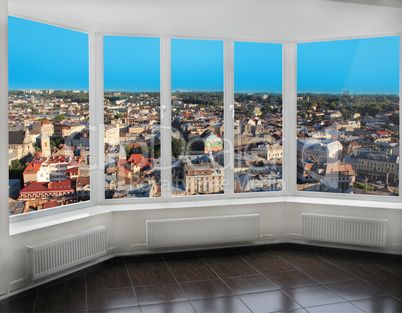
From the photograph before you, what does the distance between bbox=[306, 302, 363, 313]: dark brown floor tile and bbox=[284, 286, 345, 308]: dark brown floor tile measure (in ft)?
0.20

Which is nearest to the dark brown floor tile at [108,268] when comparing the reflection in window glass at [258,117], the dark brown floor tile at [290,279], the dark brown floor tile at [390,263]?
the dark brown floor tile at [290,279]

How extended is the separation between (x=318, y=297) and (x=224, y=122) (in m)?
2.49

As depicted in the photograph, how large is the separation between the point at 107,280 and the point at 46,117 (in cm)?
191

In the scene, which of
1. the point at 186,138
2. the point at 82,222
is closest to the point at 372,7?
the point at 186,138

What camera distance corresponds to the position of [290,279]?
407 centimetres

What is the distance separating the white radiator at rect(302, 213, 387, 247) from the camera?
15.4 ft

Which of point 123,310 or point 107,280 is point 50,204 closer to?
point 107,280

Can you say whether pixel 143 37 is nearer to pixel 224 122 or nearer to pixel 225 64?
pixel 225 64

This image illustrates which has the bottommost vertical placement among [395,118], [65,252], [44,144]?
[65,252]

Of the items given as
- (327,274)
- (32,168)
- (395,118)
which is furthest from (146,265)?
(395,118)

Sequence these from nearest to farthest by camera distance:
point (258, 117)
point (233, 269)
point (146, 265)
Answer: point (233, 269)
point (146, 265)
point (258, 117)

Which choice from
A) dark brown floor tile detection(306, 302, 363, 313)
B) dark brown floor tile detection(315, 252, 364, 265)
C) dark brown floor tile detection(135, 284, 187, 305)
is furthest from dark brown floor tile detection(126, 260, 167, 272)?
dark brown floor tile detection(315, 252, 364, 265)

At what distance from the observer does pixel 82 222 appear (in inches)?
171

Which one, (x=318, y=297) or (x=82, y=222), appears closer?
(x=318, y=297)
